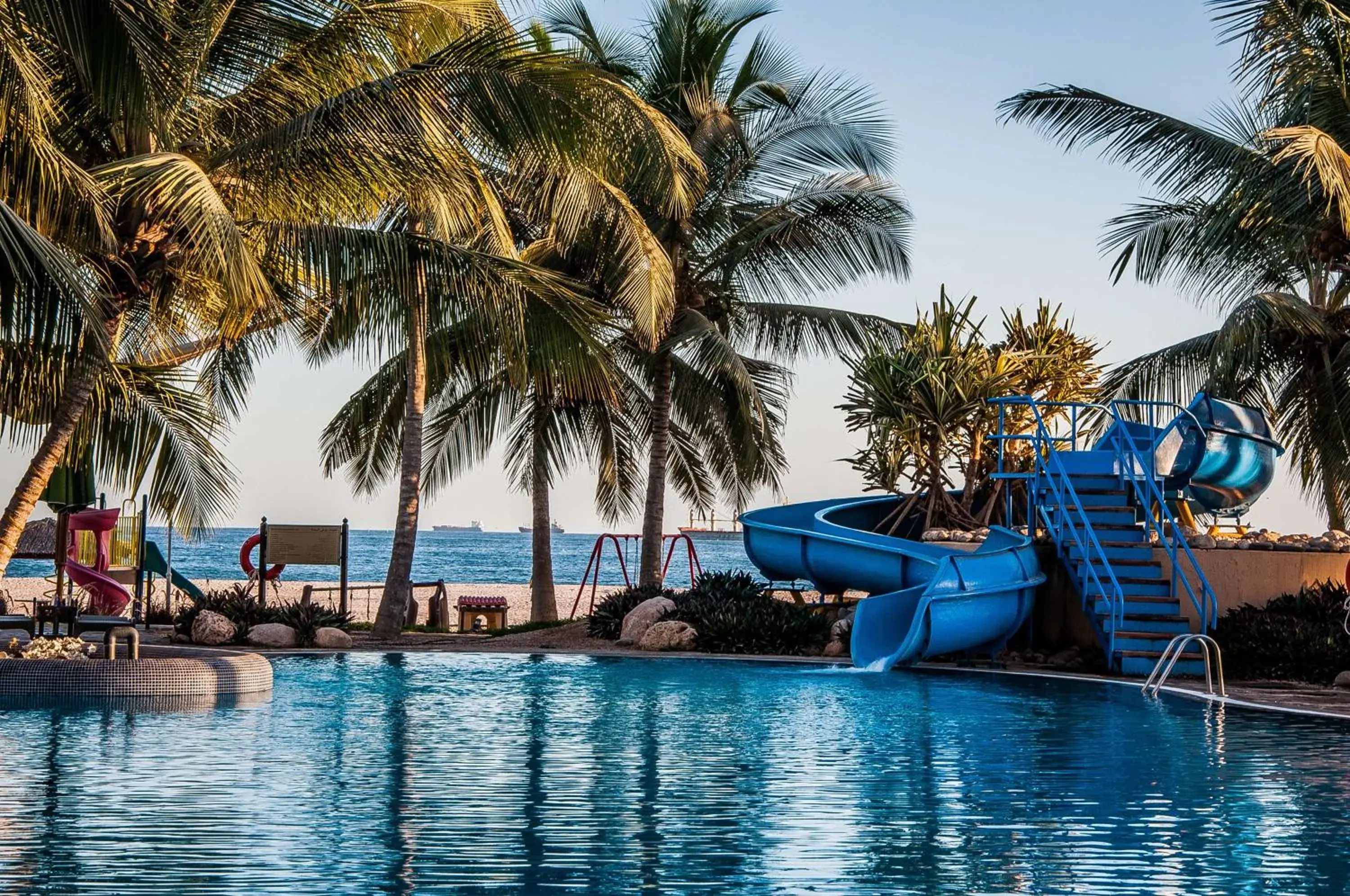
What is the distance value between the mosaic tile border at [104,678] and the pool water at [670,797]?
47 centimetres

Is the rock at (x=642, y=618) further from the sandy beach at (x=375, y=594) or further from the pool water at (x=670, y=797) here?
the sandy beach at (x=375, y=594)

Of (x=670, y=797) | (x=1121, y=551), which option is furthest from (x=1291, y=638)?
(x=670, y=797)

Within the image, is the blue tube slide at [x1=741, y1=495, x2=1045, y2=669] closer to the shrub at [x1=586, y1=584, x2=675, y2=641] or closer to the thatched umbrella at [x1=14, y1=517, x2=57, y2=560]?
the shrub at [x1=586, y1=584, x2=675, y2=641]

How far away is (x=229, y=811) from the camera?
6.60 metres

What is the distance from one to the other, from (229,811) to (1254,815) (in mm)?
4861

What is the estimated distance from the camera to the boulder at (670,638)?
53.3 ft

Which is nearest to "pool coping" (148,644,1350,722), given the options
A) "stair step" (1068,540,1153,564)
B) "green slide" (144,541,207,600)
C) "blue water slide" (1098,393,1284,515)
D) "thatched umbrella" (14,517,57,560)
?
"stair step" (1068,540,1153,564)

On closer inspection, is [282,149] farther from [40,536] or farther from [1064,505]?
[40,536]

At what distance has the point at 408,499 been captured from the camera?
56.9 feet

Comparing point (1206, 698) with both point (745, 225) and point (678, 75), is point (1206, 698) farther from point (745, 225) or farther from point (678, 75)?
point (678, 75)

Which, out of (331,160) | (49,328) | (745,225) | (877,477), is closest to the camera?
(49,328)

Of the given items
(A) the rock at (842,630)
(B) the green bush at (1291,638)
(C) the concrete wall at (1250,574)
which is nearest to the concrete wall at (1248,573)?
(C) the concrete wall at (1250,574)

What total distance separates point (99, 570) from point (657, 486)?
24.9 ft

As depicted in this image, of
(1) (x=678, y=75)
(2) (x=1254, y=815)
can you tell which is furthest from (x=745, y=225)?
(2) (x=1254, y=815)
